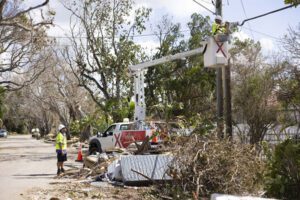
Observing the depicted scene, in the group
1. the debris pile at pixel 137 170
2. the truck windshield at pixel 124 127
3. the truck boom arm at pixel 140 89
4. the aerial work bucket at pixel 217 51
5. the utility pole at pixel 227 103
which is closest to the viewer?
the debris pile at pixel 137 170

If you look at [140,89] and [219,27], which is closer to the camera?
[219,27]

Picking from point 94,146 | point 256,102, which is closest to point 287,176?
point 256,102

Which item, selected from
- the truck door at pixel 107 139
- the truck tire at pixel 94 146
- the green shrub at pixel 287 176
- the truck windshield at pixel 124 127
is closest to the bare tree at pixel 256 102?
the truck windshield at pixel 124 127

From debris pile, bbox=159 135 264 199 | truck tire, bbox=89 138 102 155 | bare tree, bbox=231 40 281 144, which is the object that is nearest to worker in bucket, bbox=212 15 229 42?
debris pile, bbox=159 135 264 199

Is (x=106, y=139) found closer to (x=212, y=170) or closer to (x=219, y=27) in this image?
(x=219, y=27)

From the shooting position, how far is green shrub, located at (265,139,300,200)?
10031 millimetres

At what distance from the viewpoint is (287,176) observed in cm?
1018

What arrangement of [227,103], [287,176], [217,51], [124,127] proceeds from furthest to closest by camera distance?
[124,127] → [227,103] → [217,51] → [287,176]

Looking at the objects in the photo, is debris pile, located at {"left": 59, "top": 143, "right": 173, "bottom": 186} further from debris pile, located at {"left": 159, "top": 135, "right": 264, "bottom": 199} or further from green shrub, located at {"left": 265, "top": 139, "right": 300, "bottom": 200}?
green shrub, located at {"left": 265, "top": 139, "right": 300, "bottom": 200}

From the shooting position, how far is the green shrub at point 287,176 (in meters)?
10.0

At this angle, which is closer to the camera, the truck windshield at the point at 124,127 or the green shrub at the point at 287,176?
the green shrub at the point at 287,176

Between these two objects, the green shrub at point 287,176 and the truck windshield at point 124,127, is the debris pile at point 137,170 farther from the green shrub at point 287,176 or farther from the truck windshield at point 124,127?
the truck windshield at point 124,127

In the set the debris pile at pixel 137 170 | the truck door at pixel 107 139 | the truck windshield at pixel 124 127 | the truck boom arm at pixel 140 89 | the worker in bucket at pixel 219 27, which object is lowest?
the debris pile at pixel 137 170

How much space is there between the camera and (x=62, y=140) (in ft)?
61.6
